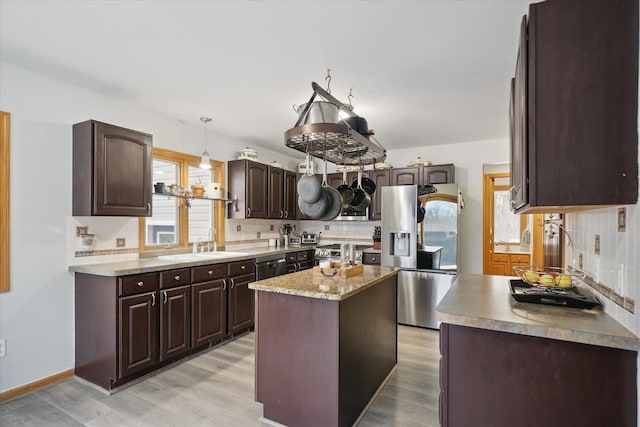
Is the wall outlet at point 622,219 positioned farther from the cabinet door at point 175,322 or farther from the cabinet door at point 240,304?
the cabinet door at point 240,304

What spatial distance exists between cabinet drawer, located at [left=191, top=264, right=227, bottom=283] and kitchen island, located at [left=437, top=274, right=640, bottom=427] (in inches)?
96.6

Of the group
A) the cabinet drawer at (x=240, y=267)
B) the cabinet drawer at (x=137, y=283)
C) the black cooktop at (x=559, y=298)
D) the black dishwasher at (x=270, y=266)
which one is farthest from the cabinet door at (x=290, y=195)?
the black cooktop at (x=559, y=298)

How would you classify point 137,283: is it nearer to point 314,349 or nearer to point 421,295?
point 314,349

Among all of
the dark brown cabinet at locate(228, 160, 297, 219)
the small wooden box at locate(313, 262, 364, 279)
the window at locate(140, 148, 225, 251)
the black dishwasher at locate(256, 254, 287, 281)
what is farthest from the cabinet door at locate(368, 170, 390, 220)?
the small wooden box at locate(313, 262, 364, 279)

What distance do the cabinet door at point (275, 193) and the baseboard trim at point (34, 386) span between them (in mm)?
2862

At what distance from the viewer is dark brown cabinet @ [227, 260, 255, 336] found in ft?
12.4

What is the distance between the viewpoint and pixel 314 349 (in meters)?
2.11

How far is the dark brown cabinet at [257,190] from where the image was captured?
4.56 m

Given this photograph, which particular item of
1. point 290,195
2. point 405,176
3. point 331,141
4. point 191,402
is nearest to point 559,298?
point 331,141

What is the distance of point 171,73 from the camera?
274 cm

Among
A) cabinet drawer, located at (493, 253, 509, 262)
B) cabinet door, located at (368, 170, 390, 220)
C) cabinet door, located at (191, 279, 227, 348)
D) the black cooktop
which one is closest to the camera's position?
the black cooktop

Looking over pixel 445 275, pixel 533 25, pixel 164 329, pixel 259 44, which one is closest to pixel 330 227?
pixel 445 275

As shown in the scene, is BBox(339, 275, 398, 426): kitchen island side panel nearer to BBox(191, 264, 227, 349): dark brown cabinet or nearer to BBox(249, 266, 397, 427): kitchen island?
BBox(249, 266, 397, 427): kitchen island

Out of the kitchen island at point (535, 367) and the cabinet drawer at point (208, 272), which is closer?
the kitchen island at point (535, 367)
